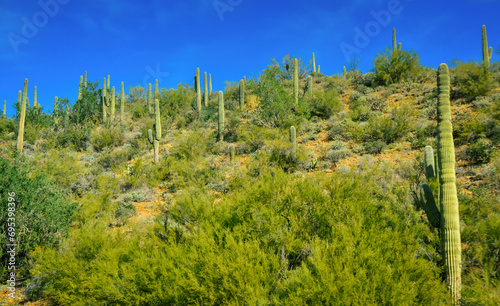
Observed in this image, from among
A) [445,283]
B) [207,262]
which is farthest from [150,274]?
[445,283]

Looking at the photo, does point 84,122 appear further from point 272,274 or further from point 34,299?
point 272,274

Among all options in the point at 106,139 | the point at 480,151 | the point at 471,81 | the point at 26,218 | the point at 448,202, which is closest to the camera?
the point at 448,202

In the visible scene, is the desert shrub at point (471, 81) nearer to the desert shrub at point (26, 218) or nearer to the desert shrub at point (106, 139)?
the desert shrub at point (26, 218)

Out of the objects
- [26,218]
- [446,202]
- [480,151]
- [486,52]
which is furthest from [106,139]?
[486,52]

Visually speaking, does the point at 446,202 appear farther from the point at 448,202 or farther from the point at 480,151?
the point at 480,151

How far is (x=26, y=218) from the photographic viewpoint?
25.1 ft

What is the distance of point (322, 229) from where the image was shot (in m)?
5.67

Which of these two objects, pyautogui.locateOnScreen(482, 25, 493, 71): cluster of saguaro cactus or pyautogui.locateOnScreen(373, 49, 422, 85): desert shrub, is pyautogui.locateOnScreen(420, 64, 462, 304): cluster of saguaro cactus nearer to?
pyautogui.locateOnScreen(482, 25, 493, 71): cluster of saguaro cactus

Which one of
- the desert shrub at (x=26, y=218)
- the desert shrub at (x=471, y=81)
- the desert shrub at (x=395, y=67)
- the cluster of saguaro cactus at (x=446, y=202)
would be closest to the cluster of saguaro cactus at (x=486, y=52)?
the desert shrub at (x=471, y=81)

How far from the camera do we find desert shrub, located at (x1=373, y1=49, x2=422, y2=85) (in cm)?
2198

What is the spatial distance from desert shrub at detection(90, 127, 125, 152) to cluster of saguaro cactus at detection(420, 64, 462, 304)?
2138 cm

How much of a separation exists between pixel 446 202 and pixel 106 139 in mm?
22289

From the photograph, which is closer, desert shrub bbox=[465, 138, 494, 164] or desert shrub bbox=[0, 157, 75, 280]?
desert shrub bbox=[0, 157, 75, 280]

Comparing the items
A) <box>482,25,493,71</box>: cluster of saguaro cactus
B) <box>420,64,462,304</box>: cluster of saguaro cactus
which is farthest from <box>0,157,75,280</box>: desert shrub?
<box>482,25,493,71</box>: cluster of saguaro cactus
